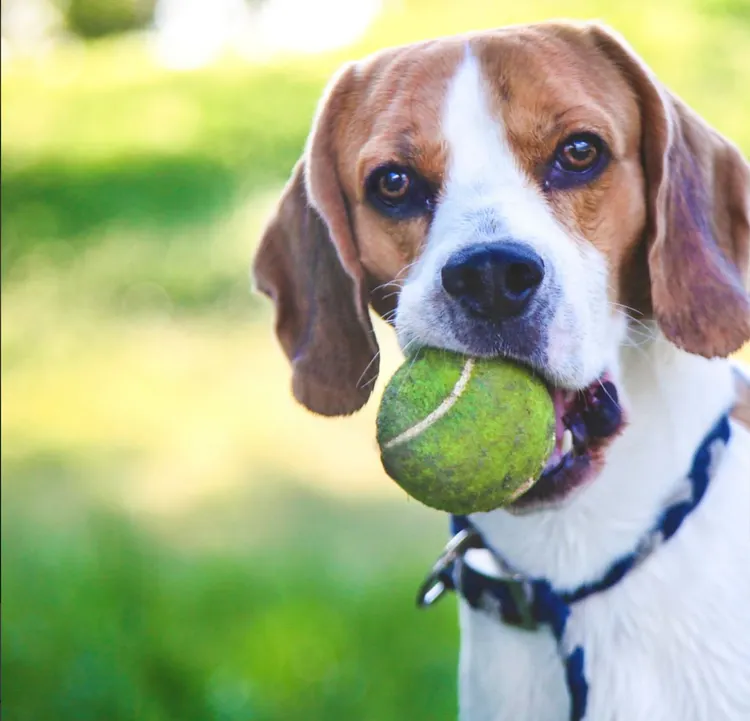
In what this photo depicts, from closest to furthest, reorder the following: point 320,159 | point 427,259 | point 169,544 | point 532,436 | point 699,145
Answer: point 532,436
point 427,259
point 699,145
point 320,159
point 169,544

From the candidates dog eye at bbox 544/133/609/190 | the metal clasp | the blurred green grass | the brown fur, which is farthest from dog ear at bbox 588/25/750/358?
the blurred green grass

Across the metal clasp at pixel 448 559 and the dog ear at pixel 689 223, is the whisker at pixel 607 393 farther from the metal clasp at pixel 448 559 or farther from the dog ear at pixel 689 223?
the metal clasp at pixel 448 559

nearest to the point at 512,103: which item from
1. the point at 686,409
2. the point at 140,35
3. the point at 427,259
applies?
the point at 427,259

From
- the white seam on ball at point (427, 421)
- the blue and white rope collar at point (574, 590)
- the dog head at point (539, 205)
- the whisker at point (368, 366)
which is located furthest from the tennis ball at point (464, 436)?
the whisker at point (368, 366)

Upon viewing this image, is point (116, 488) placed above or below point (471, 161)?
below

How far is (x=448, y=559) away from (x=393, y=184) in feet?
2.60

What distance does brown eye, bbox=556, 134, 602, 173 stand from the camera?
225cm

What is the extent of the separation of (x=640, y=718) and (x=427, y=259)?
960 mm

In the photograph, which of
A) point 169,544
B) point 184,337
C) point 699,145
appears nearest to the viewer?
point 699,145

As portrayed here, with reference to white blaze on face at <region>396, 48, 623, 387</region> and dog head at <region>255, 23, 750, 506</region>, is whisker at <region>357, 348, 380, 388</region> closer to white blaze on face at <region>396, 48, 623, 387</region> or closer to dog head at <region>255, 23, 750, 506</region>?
dog head at <region>255, 23, 750, 506</region>

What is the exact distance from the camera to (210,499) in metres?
5.14

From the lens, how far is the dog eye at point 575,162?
2254 millimetres

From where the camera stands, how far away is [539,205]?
7.22 ft

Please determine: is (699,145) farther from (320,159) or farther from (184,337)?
(184,337)
